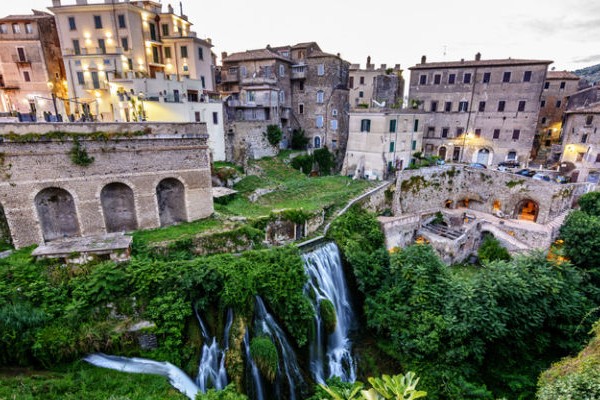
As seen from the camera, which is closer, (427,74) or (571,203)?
(571,203)

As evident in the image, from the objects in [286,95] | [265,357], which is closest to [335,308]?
[265,357]

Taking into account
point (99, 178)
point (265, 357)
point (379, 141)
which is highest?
point (379, 141)

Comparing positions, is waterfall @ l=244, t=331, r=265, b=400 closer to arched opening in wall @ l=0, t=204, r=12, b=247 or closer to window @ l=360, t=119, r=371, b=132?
arched opening in wall @ l=0, t=204, r=12, b=247

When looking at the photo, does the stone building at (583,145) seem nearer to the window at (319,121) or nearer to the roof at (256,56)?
the window at (319,121)


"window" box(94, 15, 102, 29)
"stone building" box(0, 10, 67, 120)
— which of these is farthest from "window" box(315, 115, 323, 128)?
"stone building" box(0, 10, 67, 120)

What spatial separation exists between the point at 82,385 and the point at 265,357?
Answer: 19.1 feet

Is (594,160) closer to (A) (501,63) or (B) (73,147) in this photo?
(A) (501,63)

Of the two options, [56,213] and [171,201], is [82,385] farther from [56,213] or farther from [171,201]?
[171,201]

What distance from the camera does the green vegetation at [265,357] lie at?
11555mm

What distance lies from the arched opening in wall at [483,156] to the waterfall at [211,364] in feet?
110

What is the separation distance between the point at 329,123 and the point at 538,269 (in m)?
25.4

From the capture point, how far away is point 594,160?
95.1 ft

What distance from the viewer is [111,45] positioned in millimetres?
27297

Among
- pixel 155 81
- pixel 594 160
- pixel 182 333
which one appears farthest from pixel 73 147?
pixel 594 160
